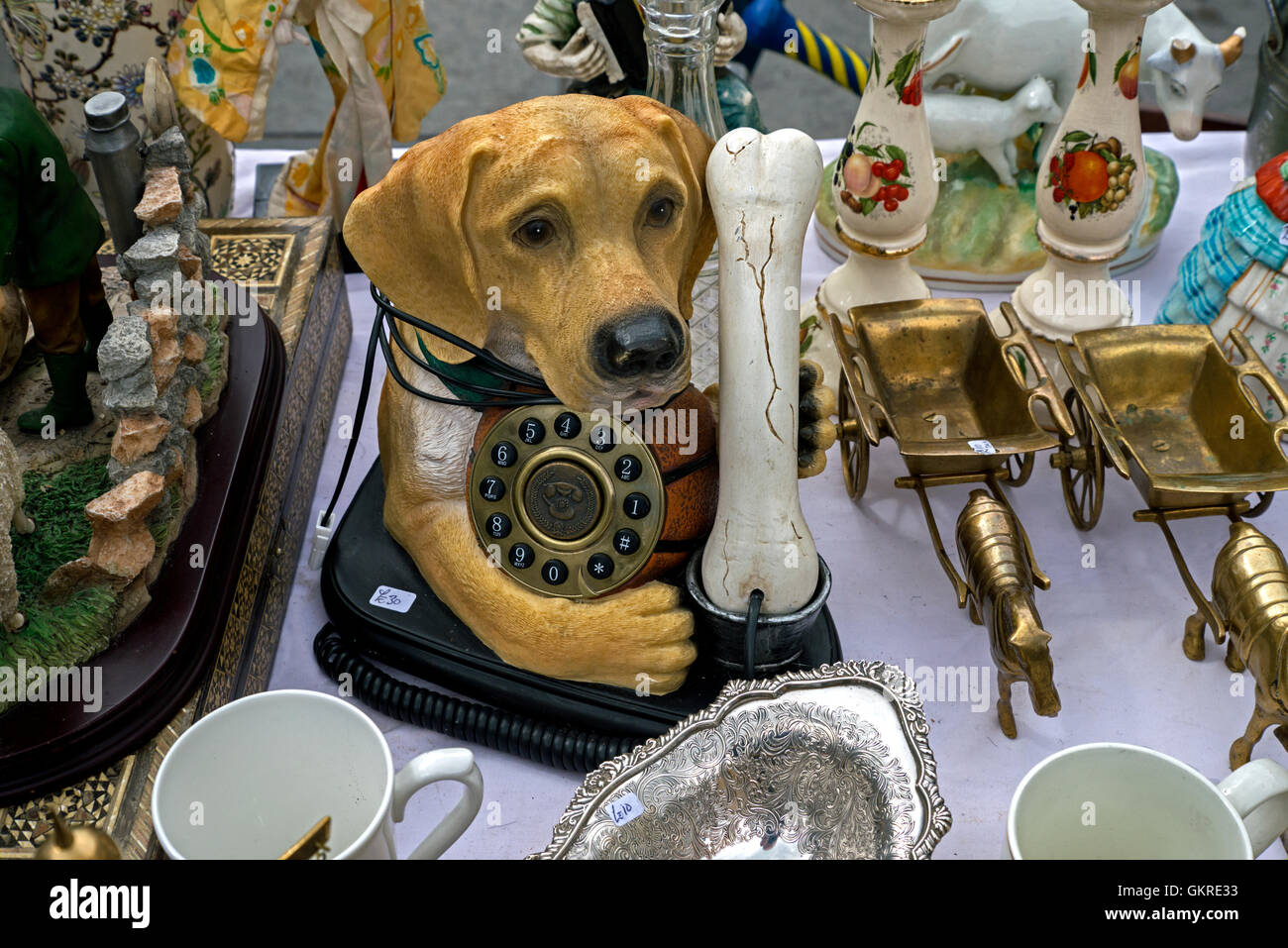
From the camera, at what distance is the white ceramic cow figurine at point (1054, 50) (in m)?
1.25

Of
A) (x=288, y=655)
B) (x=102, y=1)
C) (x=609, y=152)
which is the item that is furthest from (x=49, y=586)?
(x=102, y=1)

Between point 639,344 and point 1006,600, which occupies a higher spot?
point 639,344


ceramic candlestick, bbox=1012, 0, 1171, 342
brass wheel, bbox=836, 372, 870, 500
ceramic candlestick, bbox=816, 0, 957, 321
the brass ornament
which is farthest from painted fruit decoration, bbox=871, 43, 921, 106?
the brass ornament

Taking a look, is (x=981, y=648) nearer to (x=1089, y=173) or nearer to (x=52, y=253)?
(x=1089, y=173)

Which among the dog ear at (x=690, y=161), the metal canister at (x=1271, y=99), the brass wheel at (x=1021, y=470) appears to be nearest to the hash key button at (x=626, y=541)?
the dog ear at (x=690, y=161)

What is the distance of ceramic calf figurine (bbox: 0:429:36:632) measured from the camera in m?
0.79

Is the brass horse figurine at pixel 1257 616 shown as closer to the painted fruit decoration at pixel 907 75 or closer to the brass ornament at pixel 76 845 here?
the painted fruit decoration at pixel 907 75

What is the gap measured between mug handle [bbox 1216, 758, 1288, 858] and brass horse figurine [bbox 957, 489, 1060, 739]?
0.63 feet

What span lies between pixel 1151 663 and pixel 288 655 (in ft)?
2.20

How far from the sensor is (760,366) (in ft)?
2.62

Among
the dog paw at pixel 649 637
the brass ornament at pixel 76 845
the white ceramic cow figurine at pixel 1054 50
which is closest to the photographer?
the brass ornament at pixel 76 845

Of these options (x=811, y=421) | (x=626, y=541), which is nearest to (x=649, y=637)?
(x=626, y=541)

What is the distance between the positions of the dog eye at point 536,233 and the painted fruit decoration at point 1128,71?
57 cm

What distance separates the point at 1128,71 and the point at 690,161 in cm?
48
